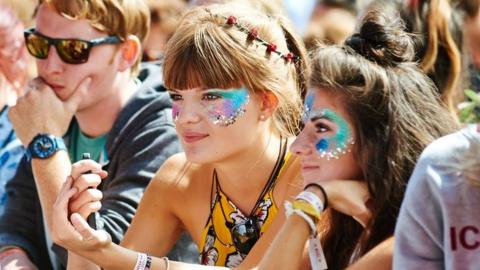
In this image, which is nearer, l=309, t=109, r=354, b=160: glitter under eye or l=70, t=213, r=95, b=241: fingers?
l=309, t=109, r=354, b=160: glitter under eye

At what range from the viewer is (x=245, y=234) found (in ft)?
11.8

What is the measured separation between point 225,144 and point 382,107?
0.78 metres

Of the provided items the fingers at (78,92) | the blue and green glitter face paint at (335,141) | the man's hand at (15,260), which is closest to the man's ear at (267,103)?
the blue and green glitter face paint at (335,141)

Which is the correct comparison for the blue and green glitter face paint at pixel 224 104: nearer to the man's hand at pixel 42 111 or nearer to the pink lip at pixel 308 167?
the pink lip at pixel 308 167

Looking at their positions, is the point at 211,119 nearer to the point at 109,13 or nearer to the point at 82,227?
the point at 82,227

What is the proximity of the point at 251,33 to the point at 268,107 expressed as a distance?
263 mm

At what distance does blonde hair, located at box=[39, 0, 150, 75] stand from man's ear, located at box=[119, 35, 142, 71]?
28mm

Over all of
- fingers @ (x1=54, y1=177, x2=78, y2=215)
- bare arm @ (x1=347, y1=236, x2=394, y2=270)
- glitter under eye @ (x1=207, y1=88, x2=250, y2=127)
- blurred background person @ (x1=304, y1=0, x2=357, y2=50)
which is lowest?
blurred background person @ (x1=304, y1=0, x2=357, y2=50)

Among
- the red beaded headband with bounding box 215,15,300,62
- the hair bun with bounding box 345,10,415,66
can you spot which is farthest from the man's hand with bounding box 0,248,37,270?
the hair bun with bounding box 345,10,415,66

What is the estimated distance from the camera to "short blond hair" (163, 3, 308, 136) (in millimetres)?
3418

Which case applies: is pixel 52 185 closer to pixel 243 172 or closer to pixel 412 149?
pixel 243 172

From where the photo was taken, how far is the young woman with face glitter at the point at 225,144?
342cm

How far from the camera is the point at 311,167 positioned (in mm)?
2959

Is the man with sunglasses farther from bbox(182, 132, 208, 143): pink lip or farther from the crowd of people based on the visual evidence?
bbox(182, 132, 208, 143): pink lip
